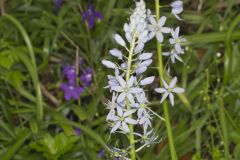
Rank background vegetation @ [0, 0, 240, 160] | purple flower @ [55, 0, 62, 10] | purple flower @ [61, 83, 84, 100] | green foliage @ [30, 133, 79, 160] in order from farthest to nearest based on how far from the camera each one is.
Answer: purple flower @ [55, 0, 62, 10] < purple flower @ [61, 83, 84, 100] < background vegetation @ [0, 0, 240, 160] < green foliage @ [30, 133, 79, 160]

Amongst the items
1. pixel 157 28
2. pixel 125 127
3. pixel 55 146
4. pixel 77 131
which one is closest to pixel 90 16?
pixel 77 131

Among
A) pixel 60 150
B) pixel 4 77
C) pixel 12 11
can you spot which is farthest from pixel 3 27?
pixel 60 150

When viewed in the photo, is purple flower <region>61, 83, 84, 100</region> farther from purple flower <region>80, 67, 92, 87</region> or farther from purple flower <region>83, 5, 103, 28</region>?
purple flower <region>83, 5, 103, 28</region>

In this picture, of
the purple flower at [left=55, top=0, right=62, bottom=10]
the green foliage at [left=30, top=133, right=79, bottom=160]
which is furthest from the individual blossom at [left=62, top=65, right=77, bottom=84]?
the green foliage at [left=30, top=133, right=79, bottom=160]

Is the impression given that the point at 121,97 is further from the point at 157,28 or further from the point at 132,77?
the point at 157,28

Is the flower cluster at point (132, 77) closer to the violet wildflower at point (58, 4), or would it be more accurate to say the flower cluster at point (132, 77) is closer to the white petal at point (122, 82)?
the white petal at point (122, 82)

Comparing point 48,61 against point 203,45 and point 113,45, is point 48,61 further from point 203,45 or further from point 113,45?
point 203,45
